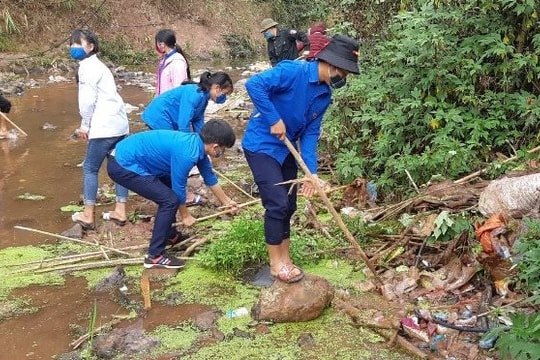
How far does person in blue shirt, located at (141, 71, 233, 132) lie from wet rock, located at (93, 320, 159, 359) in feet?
6.97

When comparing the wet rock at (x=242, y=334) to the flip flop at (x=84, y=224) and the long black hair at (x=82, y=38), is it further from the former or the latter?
the long black hair at (x=82, y=38)

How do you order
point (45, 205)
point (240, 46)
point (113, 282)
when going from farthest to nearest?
point (240, 46)
point (45, 205)
point (113, 282)

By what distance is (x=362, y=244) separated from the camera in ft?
15.3

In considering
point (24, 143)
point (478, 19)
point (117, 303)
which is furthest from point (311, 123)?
point (24, 143)

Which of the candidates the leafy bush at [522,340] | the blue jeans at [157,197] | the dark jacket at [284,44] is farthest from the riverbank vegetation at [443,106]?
the dark jacket at [284,44]

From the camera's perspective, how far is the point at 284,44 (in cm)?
916

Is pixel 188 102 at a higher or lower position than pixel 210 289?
higher

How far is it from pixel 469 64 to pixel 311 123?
2.32m

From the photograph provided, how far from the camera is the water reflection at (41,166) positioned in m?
5.60

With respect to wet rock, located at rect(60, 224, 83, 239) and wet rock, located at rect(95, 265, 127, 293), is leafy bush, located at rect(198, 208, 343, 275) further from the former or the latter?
wet rock, located at rect(60, 224, 83, 239)

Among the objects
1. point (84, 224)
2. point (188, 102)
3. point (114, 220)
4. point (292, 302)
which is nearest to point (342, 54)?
point (292, 302)

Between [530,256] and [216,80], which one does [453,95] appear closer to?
[216,80]

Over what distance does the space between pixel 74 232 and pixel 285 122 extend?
2437 mm

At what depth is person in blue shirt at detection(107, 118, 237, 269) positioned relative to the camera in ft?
14.2
